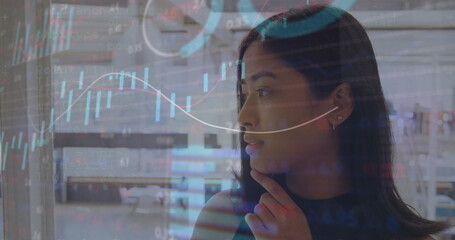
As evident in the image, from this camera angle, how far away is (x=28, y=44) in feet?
3.66

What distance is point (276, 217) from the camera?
72cm

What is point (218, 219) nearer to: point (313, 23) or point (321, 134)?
point (321, 134)

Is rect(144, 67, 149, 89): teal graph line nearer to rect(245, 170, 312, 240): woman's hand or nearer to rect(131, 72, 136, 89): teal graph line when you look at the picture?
rect(131, 72, 136, 89): teal graph line

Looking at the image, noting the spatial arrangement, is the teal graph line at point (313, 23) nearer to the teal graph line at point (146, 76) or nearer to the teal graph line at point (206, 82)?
the teal graph line at point (206, 82)

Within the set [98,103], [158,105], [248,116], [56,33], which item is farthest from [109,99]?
[248,116]

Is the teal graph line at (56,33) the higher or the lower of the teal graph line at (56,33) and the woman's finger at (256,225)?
the higher

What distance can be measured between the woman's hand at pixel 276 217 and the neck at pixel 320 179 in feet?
0.10

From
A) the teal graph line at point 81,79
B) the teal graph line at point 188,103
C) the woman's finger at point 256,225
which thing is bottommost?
the woman's finger at point 256,225

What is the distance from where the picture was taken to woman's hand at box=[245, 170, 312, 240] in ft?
2.31

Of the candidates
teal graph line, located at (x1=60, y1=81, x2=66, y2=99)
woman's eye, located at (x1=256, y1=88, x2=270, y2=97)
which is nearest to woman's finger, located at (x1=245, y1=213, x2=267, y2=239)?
woman's eye, located at (x1=256, y1=88, x2=270, y2=97)

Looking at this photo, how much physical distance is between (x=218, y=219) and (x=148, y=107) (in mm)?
312

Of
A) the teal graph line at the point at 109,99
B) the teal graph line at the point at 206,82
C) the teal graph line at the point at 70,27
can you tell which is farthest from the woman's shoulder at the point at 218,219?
the teal graph line at the point at 70,27

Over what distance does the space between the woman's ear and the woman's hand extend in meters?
0.18

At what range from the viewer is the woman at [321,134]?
0.64 meters
